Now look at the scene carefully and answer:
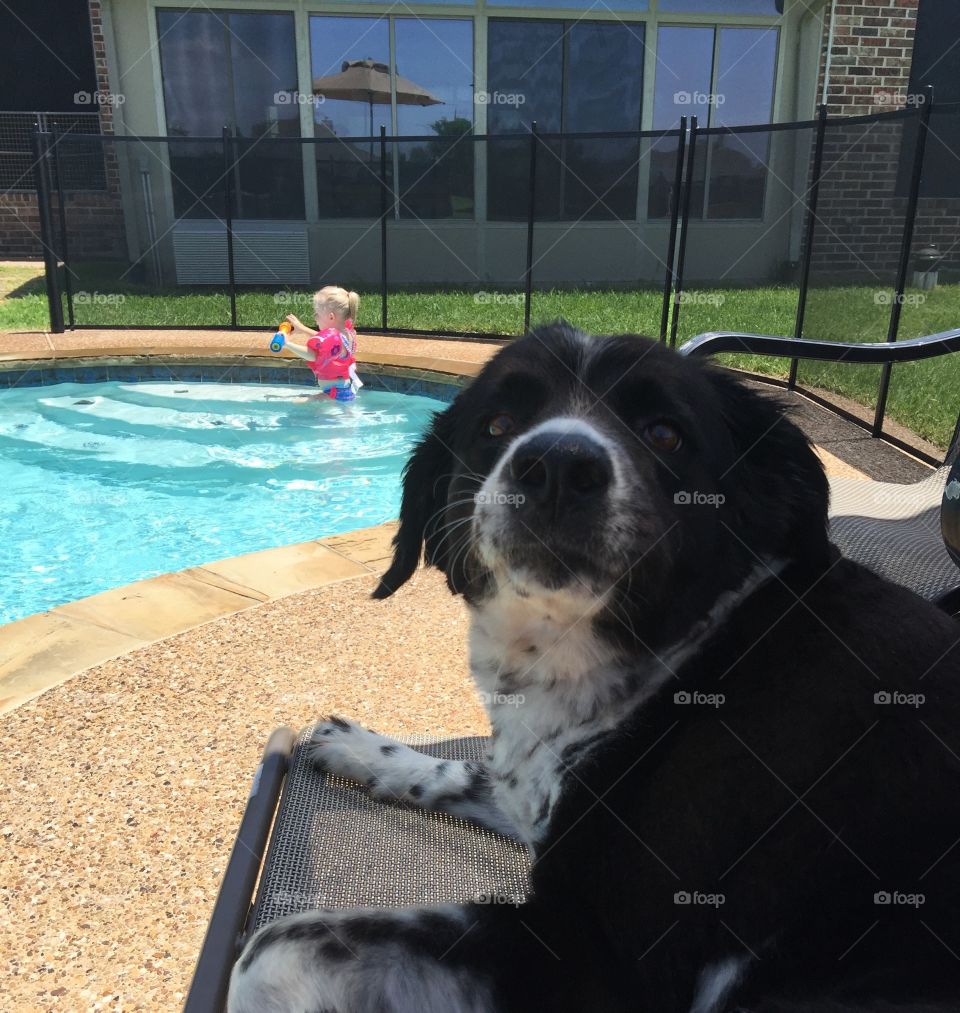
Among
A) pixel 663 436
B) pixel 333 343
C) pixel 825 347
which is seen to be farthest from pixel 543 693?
pixel 333 343

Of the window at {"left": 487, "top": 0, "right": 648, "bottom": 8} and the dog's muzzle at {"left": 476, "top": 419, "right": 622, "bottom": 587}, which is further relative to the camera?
the window at {"left": 487, "top": 0, "right": 648, "bottom": 8}

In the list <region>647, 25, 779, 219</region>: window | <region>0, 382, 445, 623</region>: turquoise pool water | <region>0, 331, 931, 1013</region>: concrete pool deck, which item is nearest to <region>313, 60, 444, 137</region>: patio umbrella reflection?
<region>647, 25, 779, 219</region>: window

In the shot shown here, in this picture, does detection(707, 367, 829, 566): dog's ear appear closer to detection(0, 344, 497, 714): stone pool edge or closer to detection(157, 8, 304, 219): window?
detection(0, 344, 497, 714): stone pool edge

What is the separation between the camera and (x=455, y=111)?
60.1 feet

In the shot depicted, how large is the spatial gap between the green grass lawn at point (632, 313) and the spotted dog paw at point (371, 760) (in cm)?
621

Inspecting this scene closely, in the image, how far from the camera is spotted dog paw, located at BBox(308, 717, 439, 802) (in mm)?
2789

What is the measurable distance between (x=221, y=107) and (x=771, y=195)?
11443mm

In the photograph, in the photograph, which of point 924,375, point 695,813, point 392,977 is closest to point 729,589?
point 695,813

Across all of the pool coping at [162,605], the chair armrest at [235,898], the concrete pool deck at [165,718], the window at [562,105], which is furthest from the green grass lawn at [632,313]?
the chair armrest at [235,898]

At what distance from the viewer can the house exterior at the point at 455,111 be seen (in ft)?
52.7

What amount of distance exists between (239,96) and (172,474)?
1130 cm

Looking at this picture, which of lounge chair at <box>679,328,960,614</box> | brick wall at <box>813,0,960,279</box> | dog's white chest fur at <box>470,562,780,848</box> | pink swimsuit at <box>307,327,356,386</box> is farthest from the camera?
pink swimsuit at <box>307,327,356,386</box>

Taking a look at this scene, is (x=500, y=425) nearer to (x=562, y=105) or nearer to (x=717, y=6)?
(x=562, y=105)

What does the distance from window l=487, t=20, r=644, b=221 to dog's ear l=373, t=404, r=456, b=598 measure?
15.0 meters
